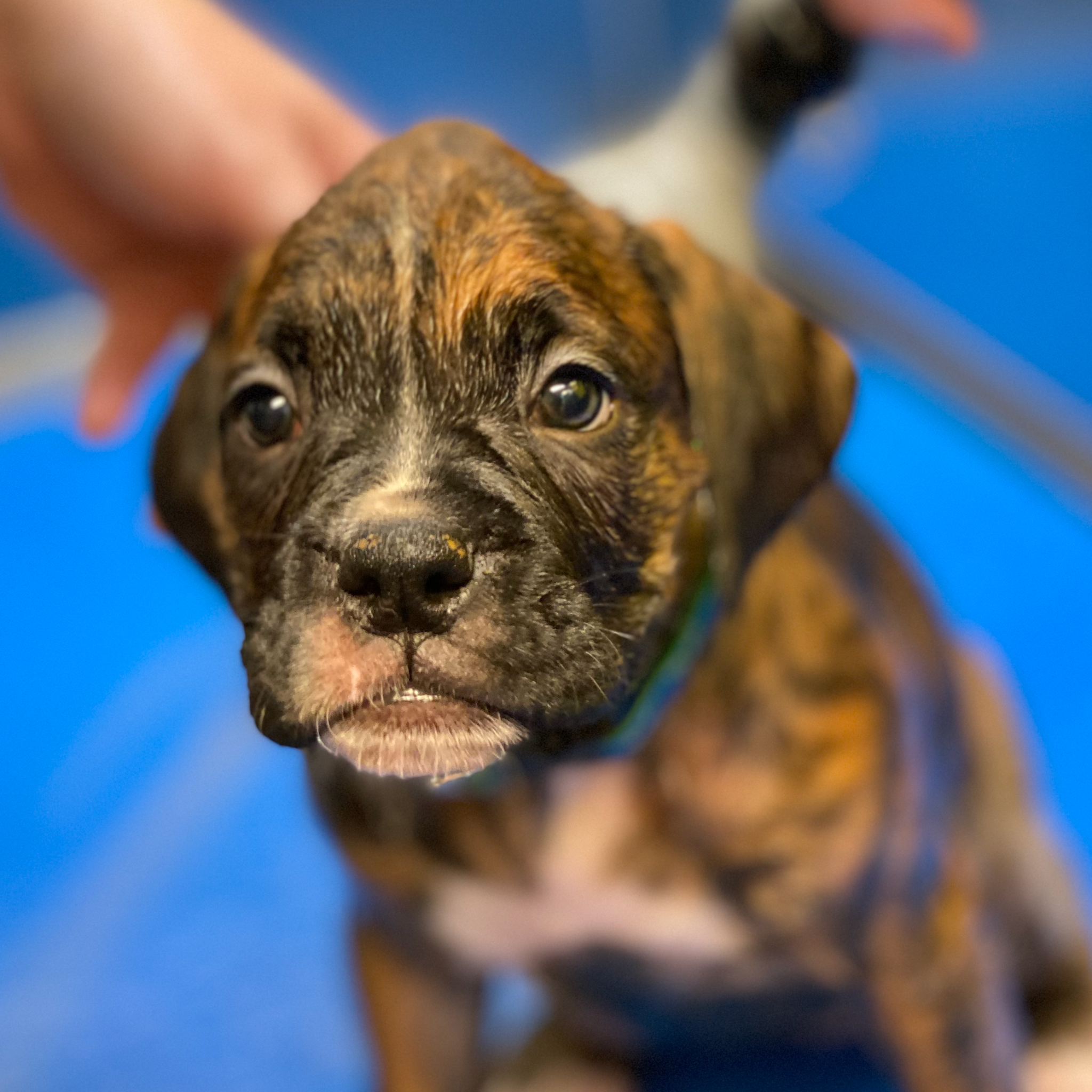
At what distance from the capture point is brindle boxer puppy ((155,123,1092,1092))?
2.79ft

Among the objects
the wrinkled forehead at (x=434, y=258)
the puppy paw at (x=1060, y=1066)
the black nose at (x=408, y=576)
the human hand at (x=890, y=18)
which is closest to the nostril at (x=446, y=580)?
the black nose at (x=408, y=576)

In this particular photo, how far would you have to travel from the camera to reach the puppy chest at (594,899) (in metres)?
1.38

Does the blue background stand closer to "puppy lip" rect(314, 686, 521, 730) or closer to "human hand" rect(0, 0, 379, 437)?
"human hand" rect(0, 0, 379, 437)

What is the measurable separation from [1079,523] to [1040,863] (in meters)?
0.95

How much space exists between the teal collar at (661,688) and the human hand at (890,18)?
43 cm

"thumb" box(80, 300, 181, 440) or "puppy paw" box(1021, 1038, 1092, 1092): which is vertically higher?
"thumb" box(80, 300, 181, 440)

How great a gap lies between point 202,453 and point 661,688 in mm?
427

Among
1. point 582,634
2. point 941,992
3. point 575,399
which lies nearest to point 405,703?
point 582,634

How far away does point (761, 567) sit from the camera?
1.26 m

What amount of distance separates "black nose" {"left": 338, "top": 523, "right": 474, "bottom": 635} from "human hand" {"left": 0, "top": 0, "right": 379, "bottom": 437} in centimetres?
28

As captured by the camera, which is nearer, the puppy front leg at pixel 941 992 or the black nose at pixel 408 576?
the black nose at pixel 408 576

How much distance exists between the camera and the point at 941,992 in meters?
1.42

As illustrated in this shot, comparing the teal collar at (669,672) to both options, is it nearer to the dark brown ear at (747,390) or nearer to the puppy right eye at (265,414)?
the dark brown ear at (747,390)

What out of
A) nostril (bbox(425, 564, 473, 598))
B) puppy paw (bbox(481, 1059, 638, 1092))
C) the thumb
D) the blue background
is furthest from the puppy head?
puppy paw (bbox(481, 1059, 638, 1092))
